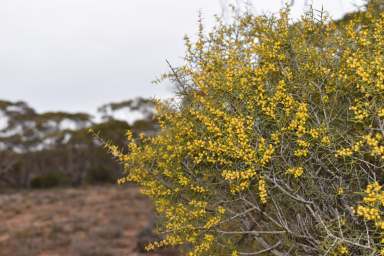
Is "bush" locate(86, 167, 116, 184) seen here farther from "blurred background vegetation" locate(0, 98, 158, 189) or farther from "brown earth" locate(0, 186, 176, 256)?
Result: "brown earth" locate(0, 186, 176, 256)

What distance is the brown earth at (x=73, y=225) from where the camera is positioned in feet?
39.4

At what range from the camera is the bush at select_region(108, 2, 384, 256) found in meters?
3.64

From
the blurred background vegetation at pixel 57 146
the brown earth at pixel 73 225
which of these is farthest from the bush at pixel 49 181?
the brown earth at pixel 73 225

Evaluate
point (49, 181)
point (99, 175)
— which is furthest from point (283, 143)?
point (99, 175)

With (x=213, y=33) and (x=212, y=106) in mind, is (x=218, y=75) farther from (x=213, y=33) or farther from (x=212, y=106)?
(x=213, y=33)

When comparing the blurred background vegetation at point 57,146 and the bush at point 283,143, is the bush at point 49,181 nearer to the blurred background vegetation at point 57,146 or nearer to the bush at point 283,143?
the blurred background vegetation at point 57,146

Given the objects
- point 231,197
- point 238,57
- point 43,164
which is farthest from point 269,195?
point 43,164

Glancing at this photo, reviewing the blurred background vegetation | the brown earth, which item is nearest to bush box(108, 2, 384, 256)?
the brown earth

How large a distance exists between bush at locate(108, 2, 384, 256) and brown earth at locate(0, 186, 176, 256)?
21.3 ft

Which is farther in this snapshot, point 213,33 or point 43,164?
point 43,164

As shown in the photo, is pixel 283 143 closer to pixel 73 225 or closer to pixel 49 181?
pixel 73 225

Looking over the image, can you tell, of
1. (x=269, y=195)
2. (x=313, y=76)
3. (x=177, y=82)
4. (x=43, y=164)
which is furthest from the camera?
(x=43, y=164)

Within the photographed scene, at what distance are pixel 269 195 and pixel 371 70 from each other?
4.85 ft

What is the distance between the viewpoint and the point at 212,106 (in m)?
4.26
